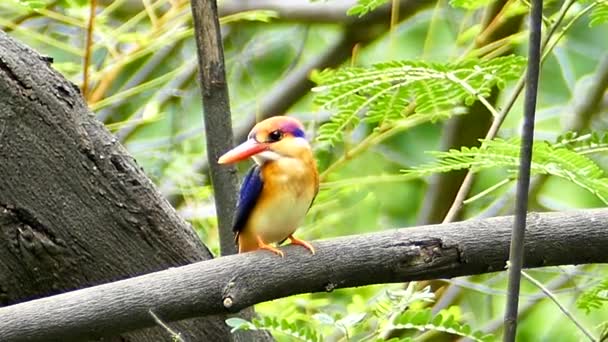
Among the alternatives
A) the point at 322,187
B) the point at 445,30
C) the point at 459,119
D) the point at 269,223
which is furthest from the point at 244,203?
the point at 445,30

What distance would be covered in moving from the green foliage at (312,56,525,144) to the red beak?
5.6 inches

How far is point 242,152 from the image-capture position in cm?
188

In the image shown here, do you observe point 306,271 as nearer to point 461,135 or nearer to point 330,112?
point 330,112

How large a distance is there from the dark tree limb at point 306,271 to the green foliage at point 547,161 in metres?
0.13

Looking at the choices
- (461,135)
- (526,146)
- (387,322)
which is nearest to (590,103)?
(461,135)

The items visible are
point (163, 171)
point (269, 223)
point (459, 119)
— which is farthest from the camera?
point (459, 119)

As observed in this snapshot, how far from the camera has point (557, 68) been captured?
426 centimetres

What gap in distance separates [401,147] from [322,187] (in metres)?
1.47

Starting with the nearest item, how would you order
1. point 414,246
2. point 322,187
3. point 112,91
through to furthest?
point 414,246 < point 322,187 < point 112,91

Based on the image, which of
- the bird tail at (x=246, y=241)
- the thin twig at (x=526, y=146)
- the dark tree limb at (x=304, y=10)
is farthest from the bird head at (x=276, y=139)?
the dark tree limb at (x=304, y=10)

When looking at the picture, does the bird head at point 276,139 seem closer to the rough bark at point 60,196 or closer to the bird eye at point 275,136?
the bird eye at point 275,136

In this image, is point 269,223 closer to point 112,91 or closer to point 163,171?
point 163,171

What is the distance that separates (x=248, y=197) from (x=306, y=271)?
0.45 metres

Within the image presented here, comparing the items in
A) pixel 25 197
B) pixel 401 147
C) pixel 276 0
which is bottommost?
pixel 25 197
